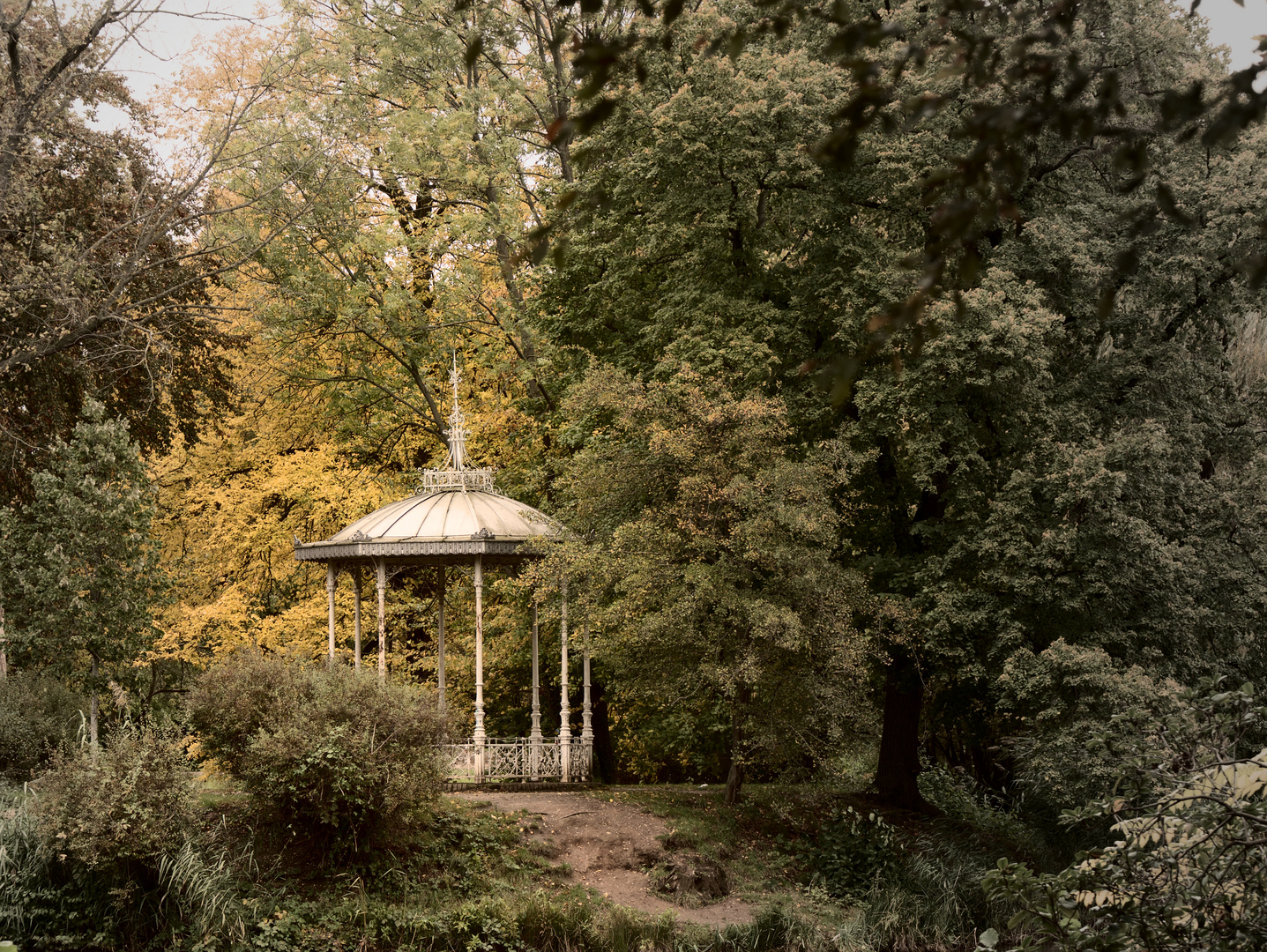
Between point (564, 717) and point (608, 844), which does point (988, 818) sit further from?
point (564, 717)

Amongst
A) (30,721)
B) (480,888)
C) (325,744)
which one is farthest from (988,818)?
(30,721)

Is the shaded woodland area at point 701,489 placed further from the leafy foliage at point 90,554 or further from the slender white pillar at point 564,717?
the slender white pillar at point 564,717

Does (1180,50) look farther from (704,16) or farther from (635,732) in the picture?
(635,732)

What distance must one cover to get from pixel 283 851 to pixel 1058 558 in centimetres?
899

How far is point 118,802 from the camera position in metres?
10.3

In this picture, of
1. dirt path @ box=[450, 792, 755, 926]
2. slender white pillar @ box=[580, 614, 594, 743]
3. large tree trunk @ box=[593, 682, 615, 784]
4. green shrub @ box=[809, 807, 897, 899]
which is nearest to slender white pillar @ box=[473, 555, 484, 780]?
dirt path @ box=[450, 792, 755, 926]

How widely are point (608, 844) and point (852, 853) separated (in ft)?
9.61

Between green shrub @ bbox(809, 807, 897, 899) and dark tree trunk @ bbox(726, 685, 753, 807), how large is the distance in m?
1.35

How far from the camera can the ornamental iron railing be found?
15.7m

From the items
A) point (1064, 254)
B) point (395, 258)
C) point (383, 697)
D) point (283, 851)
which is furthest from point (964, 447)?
point (395, 258)

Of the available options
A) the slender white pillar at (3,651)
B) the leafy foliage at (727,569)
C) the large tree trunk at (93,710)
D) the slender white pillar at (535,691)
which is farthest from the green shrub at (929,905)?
the slender white pillar at (3,651)

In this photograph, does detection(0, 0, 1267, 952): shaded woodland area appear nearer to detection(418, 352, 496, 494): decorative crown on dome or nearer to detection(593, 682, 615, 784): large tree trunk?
detection(418, 352, 496, 494): decorative crown on dome

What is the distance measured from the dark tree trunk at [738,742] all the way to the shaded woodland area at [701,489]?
5 cm

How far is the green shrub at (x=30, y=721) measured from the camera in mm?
13562
